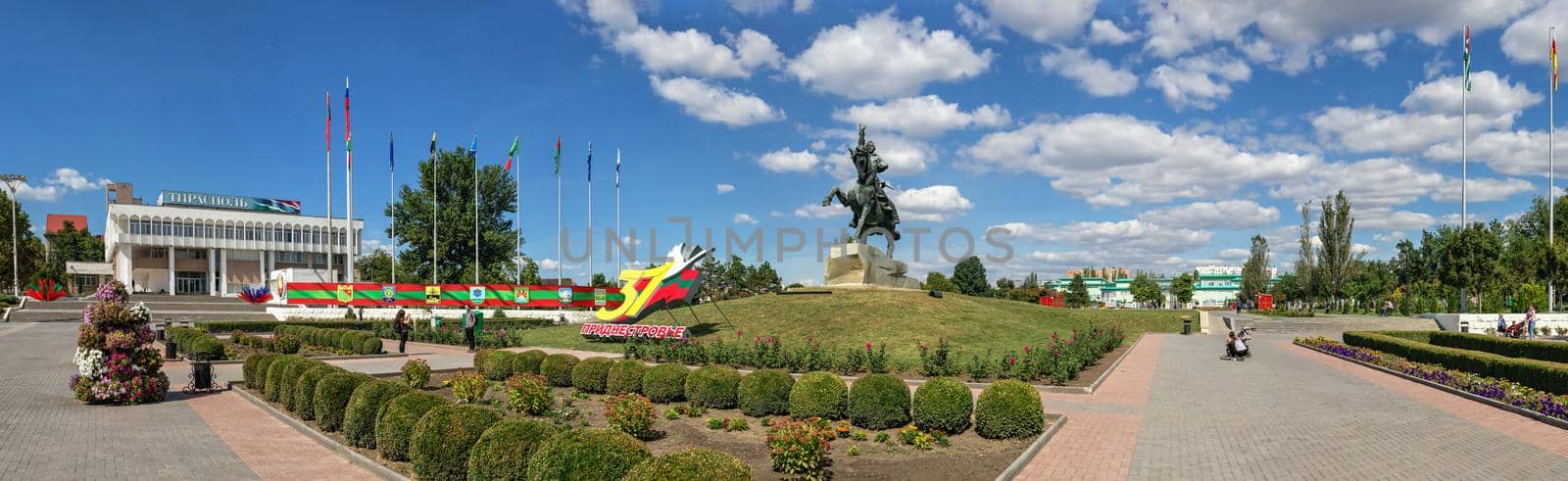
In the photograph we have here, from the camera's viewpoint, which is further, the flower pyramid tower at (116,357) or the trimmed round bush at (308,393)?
the flower pyramid tower at (116,357)

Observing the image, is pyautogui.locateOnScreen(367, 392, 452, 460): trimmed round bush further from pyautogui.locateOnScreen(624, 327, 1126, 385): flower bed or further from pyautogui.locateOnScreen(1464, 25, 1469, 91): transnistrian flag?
pyautogui.locateOnScreen(1464, 25, 1469, 91): transnistrian flag

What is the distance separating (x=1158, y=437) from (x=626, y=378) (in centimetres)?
874

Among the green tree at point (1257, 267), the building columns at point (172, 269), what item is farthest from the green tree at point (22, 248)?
the green tree at point (1257, 267)

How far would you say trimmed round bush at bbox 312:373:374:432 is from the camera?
10852 mm

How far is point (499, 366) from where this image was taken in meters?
17.3

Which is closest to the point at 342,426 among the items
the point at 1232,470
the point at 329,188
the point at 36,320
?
the point at 1232,470

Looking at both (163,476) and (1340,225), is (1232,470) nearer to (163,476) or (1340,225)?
(163,476)

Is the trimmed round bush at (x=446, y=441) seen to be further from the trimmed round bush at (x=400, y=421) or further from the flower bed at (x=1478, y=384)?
the flower bed at (x=1478, y=384)

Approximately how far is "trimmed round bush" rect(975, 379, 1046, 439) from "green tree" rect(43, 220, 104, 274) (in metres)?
118

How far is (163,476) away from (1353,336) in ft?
101

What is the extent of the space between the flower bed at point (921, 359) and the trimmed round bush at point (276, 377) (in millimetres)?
10042

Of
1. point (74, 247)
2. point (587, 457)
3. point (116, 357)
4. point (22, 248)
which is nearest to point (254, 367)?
point (116, 357)

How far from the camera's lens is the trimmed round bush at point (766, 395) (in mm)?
12609

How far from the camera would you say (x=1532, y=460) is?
9602mm
